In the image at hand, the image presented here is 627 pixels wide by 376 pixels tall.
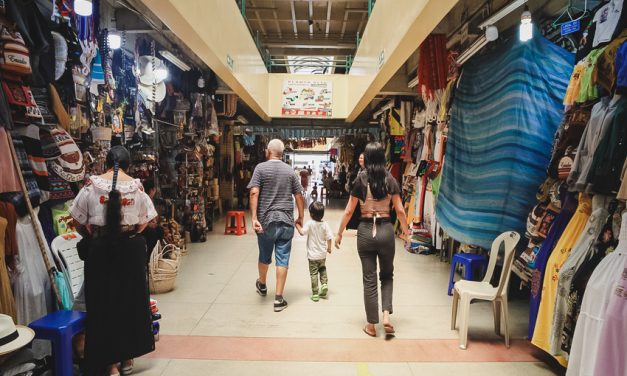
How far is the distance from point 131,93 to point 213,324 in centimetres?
276

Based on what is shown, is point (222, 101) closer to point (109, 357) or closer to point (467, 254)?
point (467, 254)

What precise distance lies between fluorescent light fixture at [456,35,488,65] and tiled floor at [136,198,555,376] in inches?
101

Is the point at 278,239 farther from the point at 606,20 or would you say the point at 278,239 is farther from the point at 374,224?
the point at 606,20

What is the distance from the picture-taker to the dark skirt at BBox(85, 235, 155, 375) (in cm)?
249

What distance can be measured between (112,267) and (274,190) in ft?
6.17

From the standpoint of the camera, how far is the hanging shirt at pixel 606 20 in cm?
257

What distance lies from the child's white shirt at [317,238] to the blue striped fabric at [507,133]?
1.30 metres

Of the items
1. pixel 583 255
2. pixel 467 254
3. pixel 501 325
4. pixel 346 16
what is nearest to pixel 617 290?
pixel 583 255

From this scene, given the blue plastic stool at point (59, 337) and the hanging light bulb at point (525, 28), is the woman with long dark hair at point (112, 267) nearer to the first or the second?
the blue plastic stool at point (59, 337)

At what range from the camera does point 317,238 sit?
425 cm

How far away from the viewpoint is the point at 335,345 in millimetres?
3305

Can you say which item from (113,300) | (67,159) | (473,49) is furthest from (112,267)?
(473,49)

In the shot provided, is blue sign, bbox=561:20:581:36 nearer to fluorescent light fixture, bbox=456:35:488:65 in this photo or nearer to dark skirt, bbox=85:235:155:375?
fluorescent light fixture, bbox=456:35:488:65

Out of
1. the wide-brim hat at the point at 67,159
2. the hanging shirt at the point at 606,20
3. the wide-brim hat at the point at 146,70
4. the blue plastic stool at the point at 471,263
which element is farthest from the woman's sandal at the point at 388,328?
the wide-brim hat at the point at 146,70
